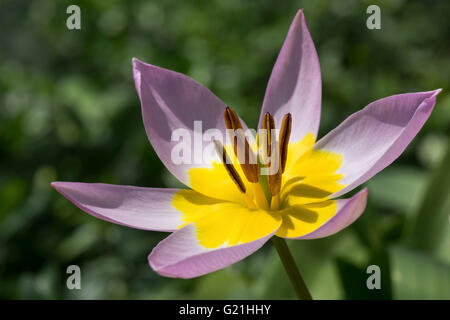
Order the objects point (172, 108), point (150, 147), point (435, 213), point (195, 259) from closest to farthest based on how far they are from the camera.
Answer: point (195, 259) < point (172, 108) < point (435, 213) < point (150, 147)

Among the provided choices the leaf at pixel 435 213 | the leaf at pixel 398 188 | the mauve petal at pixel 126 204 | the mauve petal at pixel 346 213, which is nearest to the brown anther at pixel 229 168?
the mauve petal at pixel 126 204

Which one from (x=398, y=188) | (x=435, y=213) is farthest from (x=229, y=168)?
(x=398, y=188)

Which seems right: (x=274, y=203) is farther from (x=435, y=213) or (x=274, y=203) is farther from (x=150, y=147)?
(x=150, y=147)

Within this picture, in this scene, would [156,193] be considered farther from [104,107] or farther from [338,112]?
[338,112]

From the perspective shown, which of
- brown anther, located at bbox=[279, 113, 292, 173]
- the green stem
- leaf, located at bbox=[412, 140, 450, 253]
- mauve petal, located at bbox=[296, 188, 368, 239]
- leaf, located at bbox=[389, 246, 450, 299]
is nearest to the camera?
mauve petal, located at bbox=[296, 188, 368, 239]

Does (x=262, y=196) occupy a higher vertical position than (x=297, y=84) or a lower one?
lower

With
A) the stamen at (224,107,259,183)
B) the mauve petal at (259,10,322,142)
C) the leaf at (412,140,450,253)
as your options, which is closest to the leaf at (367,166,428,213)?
the leaf at (412,140,450,253)

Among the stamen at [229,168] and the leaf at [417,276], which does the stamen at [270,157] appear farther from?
the leaf at [417,276]

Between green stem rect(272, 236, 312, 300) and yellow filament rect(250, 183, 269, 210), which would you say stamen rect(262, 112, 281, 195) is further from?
green stem rect(272, 236, 312, 300)
